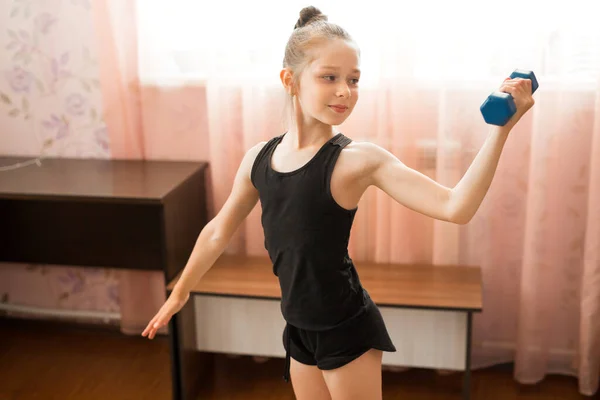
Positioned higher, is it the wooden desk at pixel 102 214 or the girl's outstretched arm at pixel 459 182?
the girl's outstretched arm at pixel 459 182

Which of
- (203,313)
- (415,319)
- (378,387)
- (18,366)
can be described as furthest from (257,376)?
(378,387)

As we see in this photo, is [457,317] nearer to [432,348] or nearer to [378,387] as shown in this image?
[432,348]

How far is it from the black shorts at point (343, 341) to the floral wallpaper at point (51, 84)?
4.52 feet

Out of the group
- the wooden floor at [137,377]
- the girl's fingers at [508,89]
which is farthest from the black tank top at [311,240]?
the wooden floor at [137,377]

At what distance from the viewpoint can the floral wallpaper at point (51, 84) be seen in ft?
8.30

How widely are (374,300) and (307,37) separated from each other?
93 centimetres

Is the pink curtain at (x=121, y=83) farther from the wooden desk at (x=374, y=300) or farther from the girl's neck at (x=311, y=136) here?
the girl's neck at (x=311, y=136)

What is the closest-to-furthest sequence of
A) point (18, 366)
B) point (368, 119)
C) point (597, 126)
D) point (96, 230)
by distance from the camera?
point (597, 126)
point (368, 119)
point (96, 230)
point (18, 366)

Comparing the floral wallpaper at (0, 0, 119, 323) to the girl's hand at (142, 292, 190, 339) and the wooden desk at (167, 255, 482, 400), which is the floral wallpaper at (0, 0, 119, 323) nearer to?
the wooden desk at (167, 255, 482, 400)

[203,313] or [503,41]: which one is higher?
[503,41]

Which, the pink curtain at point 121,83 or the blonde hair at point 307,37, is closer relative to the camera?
the blonde hair at point 307,37

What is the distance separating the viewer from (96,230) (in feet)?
8.11

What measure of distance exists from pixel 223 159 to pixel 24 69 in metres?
0.76

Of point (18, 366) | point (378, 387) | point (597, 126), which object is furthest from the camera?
point (18, 366)
